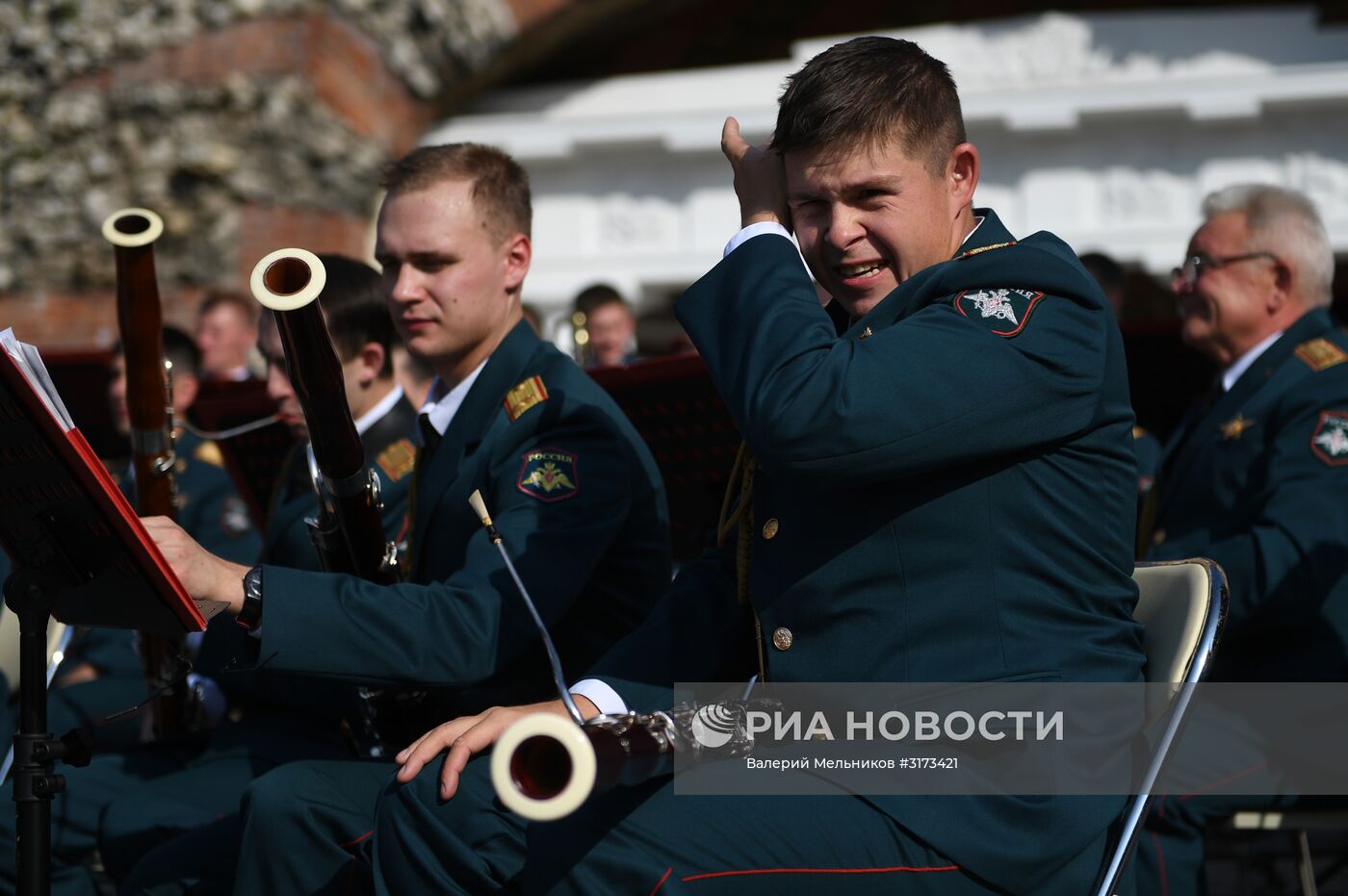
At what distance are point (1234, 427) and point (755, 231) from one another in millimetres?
2254

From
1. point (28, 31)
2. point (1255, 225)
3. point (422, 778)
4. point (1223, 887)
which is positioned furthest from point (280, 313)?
point (28, 31)

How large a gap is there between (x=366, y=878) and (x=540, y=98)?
7.81 m

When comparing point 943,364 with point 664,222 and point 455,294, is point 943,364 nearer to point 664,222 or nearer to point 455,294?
point 455,294

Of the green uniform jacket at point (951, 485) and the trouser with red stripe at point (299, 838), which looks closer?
the green uniform jacket at point (951, 485)

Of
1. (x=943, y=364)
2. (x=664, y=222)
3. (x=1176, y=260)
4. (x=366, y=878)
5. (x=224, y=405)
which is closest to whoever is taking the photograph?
(x=943, y=364)

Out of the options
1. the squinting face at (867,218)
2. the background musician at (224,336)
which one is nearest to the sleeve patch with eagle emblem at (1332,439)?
the squinting face at (867,218)

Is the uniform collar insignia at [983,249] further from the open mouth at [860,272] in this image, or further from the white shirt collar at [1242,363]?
the white shirt collar at [1242,363]

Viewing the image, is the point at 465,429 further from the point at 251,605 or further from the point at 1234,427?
the point at 1234,427

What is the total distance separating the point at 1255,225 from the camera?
4348mm

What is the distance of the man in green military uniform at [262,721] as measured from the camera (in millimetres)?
3426

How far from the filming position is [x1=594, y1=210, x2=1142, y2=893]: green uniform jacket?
2.03m

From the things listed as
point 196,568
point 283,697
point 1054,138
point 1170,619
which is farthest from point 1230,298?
point 1054,138

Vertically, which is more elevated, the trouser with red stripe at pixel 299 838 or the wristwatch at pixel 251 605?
the wristwatch at pixel 251 605

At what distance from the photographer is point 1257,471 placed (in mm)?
3941
